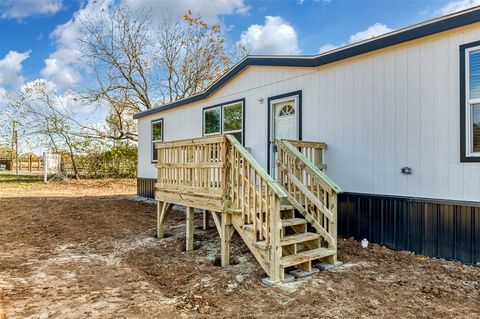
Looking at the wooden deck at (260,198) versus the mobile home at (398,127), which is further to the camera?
the mobile home at (398,127)

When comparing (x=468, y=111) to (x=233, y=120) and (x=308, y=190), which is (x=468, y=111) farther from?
(x=233, y=120)

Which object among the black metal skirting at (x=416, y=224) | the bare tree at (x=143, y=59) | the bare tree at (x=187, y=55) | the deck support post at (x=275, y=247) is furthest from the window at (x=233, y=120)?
the bare tree at (x=187, y=55)

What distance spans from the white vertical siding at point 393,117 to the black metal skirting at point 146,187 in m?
6.17

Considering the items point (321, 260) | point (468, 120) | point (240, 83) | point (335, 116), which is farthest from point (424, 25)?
point (240, 83)

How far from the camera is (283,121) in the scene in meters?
6.75

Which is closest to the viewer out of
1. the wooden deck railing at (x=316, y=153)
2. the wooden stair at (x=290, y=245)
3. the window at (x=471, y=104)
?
the wooden stair at (x=290, y=245)

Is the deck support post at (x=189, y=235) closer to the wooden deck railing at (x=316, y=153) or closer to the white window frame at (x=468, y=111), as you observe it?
the wooden deck railing at (x=316, y=153)

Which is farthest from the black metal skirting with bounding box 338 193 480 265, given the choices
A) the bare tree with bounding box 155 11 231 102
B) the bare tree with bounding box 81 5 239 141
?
the bare tree with bounding box 155 11 231 102

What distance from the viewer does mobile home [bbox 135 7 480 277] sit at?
4.20m

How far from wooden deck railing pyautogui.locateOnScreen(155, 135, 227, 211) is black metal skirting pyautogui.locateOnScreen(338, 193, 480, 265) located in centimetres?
234

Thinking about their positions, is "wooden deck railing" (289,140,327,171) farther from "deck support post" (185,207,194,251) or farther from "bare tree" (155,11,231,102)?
"bare tree" (155,11,231,102)

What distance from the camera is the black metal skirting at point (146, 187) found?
1105 cm

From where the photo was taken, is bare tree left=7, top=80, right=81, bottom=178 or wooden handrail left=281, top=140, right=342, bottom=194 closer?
wooden handrail left=281, top=140, right=342, bottom=194

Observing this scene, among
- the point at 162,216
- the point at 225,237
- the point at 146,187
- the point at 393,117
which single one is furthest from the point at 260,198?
the point at 146,187
